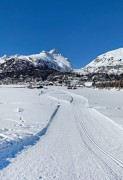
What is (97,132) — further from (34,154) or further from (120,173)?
(120,173)

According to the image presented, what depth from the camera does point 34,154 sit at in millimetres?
12672

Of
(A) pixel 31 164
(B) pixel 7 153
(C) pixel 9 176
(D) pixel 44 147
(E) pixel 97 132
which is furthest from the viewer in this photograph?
(E) pixel 97 132

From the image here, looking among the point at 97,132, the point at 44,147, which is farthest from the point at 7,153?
the point at 97,132

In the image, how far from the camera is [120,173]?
397 inches

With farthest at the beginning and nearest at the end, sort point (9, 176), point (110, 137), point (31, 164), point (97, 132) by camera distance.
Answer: point (97, 132), point (110, 137), point (31, 164), point (9, 176)

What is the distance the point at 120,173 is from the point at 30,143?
6297mm

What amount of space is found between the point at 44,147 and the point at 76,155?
2.14m

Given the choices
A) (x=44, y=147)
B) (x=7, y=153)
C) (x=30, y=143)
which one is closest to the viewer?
(x=7, y=153)

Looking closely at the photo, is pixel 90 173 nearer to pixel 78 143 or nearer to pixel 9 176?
pixel 9 176

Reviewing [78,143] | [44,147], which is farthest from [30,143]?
[78,143]

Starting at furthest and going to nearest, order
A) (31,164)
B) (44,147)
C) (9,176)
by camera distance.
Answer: (44,147) → (31,164) → (9,176)

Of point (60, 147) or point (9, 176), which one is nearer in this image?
point (9, 176)

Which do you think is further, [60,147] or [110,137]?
[110,137]

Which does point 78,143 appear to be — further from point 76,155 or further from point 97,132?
point 97,132
